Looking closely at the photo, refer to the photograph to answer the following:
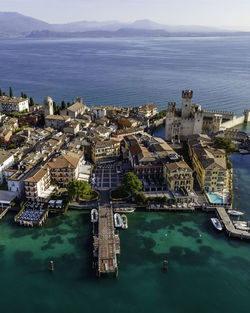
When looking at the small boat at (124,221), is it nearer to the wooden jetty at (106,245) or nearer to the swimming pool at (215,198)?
the wooden jetty at (106,245)

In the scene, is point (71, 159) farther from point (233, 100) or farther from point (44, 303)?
point (233, 100)

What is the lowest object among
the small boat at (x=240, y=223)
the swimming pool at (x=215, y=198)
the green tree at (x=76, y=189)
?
the small boat at (x=240, y=223)

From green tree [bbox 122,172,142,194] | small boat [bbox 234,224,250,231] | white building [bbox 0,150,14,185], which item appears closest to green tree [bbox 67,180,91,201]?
green tree [bbox 122,172,142,194]

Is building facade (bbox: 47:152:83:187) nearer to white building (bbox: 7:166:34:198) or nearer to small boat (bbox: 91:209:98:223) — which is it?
white building (bbox: 7:166:34:198)

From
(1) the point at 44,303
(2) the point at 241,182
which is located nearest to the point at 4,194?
(1) the point at 44,303

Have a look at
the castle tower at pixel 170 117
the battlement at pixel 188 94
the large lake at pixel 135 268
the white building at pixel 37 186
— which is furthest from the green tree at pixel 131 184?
the battlement at pixel 188 94

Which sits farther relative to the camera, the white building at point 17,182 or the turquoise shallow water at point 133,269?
the white building at point 17,182

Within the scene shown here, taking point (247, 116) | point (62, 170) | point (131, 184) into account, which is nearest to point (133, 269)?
point (131, 184)
